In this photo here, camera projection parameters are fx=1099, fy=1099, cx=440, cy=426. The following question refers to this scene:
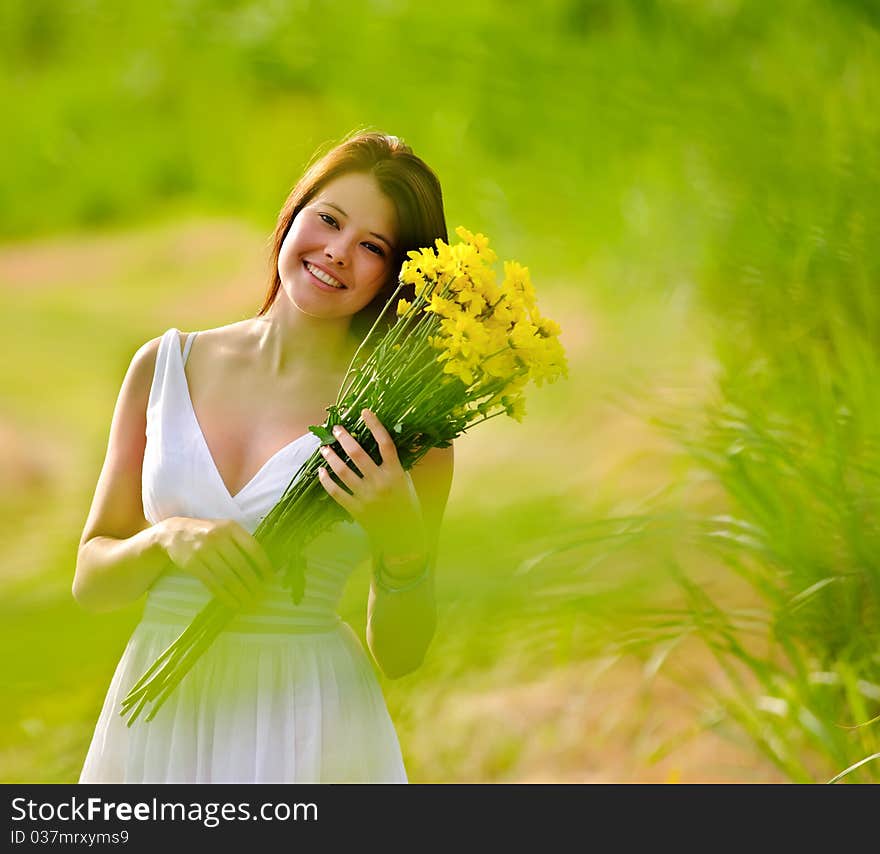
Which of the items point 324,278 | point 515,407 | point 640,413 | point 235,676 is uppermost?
point 640,413

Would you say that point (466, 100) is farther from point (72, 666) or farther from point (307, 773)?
point (307, 773)

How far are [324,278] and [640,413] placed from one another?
79 cm

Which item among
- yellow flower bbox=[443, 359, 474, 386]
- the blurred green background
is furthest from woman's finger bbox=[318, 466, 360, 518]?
the blurred green background

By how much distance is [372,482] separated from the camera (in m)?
0.81

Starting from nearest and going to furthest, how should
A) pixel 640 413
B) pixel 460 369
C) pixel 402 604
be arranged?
pixel 460 369
pixel 402 604
pixel 640 413

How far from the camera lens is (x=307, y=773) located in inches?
35.0

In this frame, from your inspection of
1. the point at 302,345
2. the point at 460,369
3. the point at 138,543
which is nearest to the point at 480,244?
the point at 460,369

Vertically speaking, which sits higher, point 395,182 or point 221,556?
point 395,182

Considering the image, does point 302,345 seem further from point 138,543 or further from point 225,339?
point 138,543

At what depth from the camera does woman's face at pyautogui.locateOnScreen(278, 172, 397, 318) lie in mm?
883

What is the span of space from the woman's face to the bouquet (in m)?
0.06

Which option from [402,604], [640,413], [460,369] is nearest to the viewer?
[460,369]
